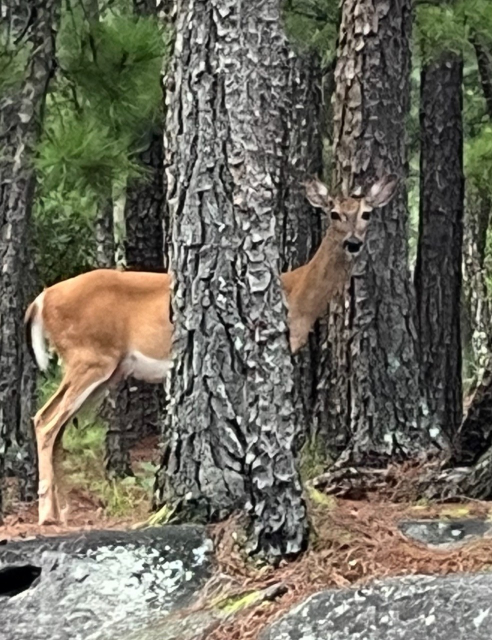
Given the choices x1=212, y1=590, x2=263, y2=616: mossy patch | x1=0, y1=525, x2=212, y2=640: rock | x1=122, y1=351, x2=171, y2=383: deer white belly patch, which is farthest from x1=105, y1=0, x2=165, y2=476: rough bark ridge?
x1=212, y1=590, x2=263, y2=616: mossy patch

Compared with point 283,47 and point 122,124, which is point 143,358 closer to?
point 122,124

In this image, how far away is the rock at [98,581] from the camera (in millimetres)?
4879

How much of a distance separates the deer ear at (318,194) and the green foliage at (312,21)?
2150 mm

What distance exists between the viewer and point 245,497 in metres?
5.36

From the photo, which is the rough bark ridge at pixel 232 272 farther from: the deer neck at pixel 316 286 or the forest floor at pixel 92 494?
the deer neck at pixel 316 286

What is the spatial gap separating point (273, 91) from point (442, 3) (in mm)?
4971

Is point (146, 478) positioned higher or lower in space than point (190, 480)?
lower

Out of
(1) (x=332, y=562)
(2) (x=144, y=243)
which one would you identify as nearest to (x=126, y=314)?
(2) (x=144, y=243)

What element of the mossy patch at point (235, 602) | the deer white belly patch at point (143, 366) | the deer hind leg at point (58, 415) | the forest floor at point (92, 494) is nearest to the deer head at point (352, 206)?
the deer white belly patch at point (143, 366)

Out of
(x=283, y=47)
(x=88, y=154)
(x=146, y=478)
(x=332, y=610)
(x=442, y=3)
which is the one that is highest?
(x=442, y=3)

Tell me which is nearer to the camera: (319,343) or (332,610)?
(332,610)

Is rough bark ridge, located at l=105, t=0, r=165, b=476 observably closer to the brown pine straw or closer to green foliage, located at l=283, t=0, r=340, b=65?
green foliage, located at l=283, t=0, r=340, b=65

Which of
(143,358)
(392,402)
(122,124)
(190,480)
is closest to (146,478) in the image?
(143,358)

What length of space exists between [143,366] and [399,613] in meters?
4.64
